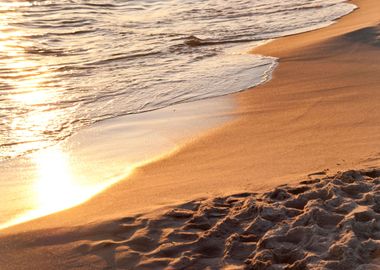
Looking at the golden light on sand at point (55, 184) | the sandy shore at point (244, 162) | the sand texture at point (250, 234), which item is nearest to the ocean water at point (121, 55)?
the golden light on sand at point (55, 184)

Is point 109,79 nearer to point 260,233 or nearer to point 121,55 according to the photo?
point 121,55

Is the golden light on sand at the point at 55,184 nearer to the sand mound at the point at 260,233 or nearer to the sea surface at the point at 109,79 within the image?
the sea surface at the point at 109,79

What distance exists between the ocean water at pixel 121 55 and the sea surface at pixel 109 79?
0.05ft

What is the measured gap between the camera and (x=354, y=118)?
533cm

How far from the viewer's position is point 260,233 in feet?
11.1

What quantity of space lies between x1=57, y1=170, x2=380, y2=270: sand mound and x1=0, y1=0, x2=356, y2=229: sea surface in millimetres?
775

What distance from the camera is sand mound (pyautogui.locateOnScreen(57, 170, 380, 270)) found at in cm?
314

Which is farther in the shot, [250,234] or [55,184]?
[55,184]

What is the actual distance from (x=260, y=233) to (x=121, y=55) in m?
6.41

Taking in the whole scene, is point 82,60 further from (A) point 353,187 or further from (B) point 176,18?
(A) point 353,187

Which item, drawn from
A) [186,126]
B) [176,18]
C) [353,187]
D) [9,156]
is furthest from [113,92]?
[176,18]

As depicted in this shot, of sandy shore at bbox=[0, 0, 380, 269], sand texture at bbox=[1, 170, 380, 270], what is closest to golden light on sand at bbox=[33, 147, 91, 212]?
sandy shore at bbox=[0, 0, 380, 269]

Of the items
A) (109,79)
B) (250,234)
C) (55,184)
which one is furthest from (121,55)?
(250,234)

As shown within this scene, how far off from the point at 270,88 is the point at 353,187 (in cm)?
344
